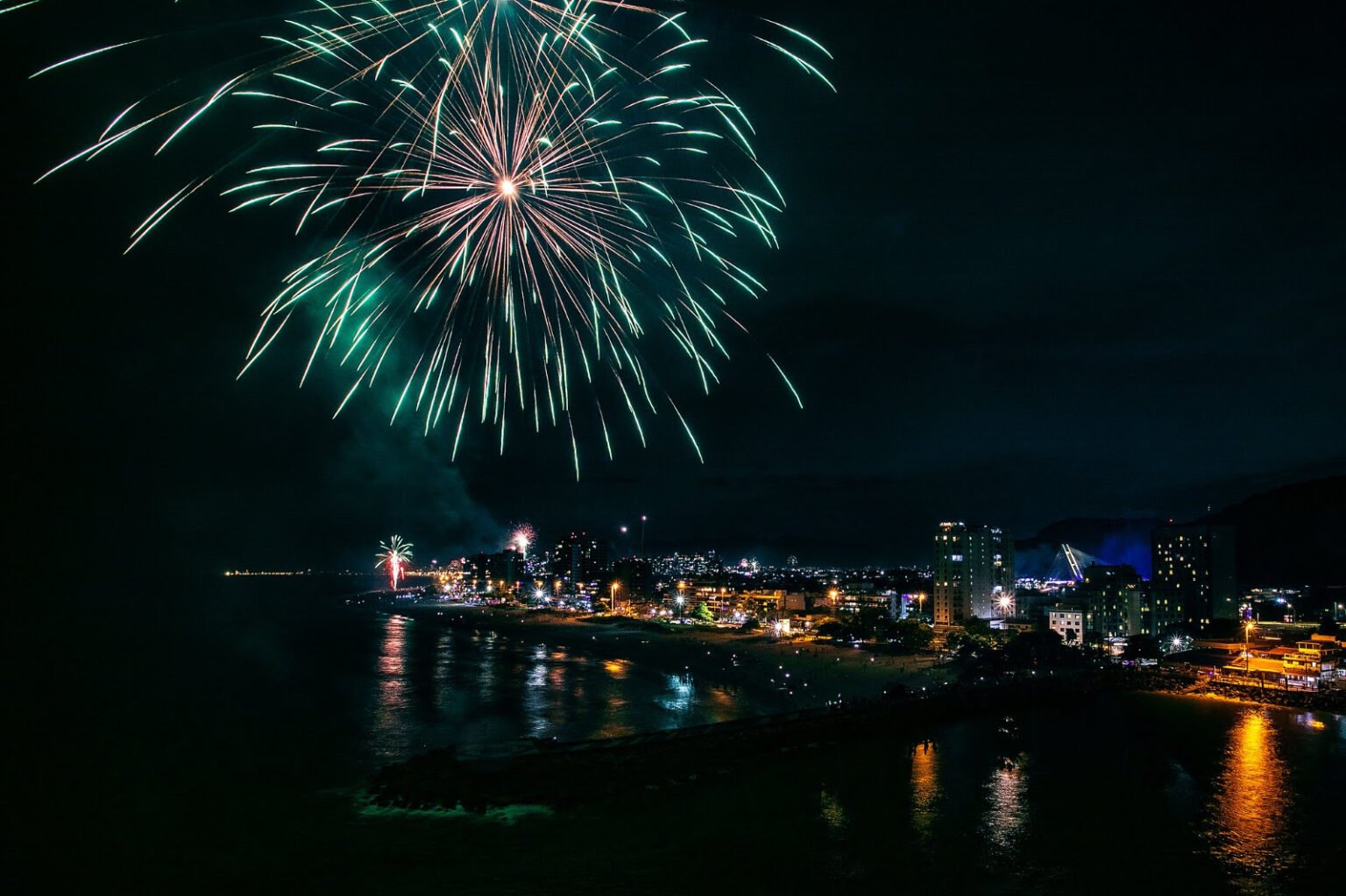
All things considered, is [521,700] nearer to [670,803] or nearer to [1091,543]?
[670,803]

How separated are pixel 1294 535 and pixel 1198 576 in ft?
113

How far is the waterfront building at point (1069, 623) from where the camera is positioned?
145 ft

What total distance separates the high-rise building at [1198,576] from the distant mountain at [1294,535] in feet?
71.5

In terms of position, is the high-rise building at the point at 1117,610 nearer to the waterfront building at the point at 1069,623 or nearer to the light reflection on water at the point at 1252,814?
the waterfront building at the point at 1069,623

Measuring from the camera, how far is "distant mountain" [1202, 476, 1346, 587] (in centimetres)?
6912

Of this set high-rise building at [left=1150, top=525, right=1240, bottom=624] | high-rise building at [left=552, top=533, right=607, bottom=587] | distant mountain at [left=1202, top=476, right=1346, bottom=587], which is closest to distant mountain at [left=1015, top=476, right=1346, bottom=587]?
distant mountain at [left=1202, top=476, right=1346, bottom=587]

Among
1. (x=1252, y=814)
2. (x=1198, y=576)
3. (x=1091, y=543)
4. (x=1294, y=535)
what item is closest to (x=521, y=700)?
(x=1252, y=814)

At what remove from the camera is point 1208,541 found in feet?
165

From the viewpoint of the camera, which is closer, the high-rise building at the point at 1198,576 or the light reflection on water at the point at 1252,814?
the light reflection on water at the point at 1252,814

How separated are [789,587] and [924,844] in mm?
68814

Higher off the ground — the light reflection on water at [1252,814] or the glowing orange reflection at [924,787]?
the light reflection on water at [1252,814]

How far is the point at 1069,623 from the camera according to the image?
44.8 metres

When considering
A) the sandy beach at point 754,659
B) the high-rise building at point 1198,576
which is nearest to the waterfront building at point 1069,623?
the high-rise building at point 1198,576

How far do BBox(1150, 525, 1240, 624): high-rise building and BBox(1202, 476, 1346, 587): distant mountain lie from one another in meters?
21.8
